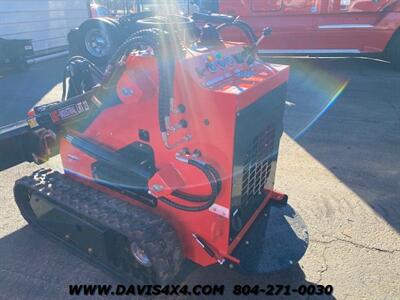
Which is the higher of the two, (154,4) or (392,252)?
(154,4)

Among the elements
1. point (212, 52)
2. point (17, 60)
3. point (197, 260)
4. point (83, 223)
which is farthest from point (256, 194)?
point (17, 60)

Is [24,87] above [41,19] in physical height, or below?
below

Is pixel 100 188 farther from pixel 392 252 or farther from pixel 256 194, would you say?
pixel 392 252

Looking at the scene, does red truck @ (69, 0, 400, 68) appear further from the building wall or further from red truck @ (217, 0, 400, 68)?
the building wall

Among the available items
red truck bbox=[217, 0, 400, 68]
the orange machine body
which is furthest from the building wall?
the orange machine body

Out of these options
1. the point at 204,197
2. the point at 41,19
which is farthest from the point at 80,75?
the point at 41,19

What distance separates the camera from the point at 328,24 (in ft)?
28.8

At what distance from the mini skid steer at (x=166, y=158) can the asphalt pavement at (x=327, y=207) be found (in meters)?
0.24

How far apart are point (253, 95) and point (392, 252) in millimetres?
1917

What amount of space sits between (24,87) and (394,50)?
8535 mm

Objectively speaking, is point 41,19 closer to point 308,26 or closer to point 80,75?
point 308,26

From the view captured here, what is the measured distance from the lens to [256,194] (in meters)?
2.87

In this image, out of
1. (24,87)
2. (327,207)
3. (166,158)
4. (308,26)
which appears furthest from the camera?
(308,26)

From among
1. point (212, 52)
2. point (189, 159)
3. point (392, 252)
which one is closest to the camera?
point (189, 159)
